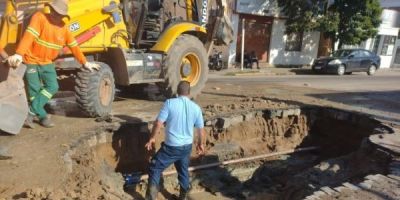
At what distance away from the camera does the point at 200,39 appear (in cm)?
1109

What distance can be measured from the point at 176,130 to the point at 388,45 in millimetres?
33823

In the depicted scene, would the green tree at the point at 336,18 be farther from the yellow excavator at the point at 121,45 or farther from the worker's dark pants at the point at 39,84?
the worker's dark pants at the point at 39,84

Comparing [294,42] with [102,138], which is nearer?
[102,138]

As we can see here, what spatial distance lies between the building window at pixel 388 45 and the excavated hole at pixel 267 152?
27624 mm

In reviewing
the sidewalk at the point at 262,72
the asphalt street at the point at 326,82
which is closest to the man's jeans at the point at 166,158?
the asphalt street at the point at 326,82

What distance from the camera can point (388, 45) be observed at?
35875mm

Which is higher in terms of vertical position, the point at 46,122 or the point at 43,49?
the point at 43,49

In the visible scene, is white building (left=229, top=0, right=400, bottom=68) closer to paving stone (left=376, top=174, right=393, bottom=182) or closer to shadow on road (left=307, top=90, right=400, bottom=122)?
shadow on road (left=307, top=90, right=400, bottom=122)

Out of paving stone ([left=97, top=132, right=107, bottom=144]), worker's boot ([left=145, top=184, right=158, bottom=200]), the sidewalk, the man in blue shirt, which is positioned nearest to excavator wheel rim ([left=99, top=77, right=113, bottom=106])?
paving stone ([left=97, top=132, right=107, bottom=144])

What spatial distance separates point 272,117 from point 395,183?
14.8ft

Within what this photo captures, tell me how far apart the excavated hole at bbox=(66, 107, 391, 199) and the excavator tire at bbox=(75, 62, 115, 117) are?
54 cm

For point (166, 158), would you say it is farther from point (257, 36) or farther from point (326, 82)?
point (257, 36)

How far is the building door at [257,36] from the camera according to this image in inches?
1050

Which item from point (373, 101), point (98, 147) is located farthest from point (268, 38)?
point (98, 147)
